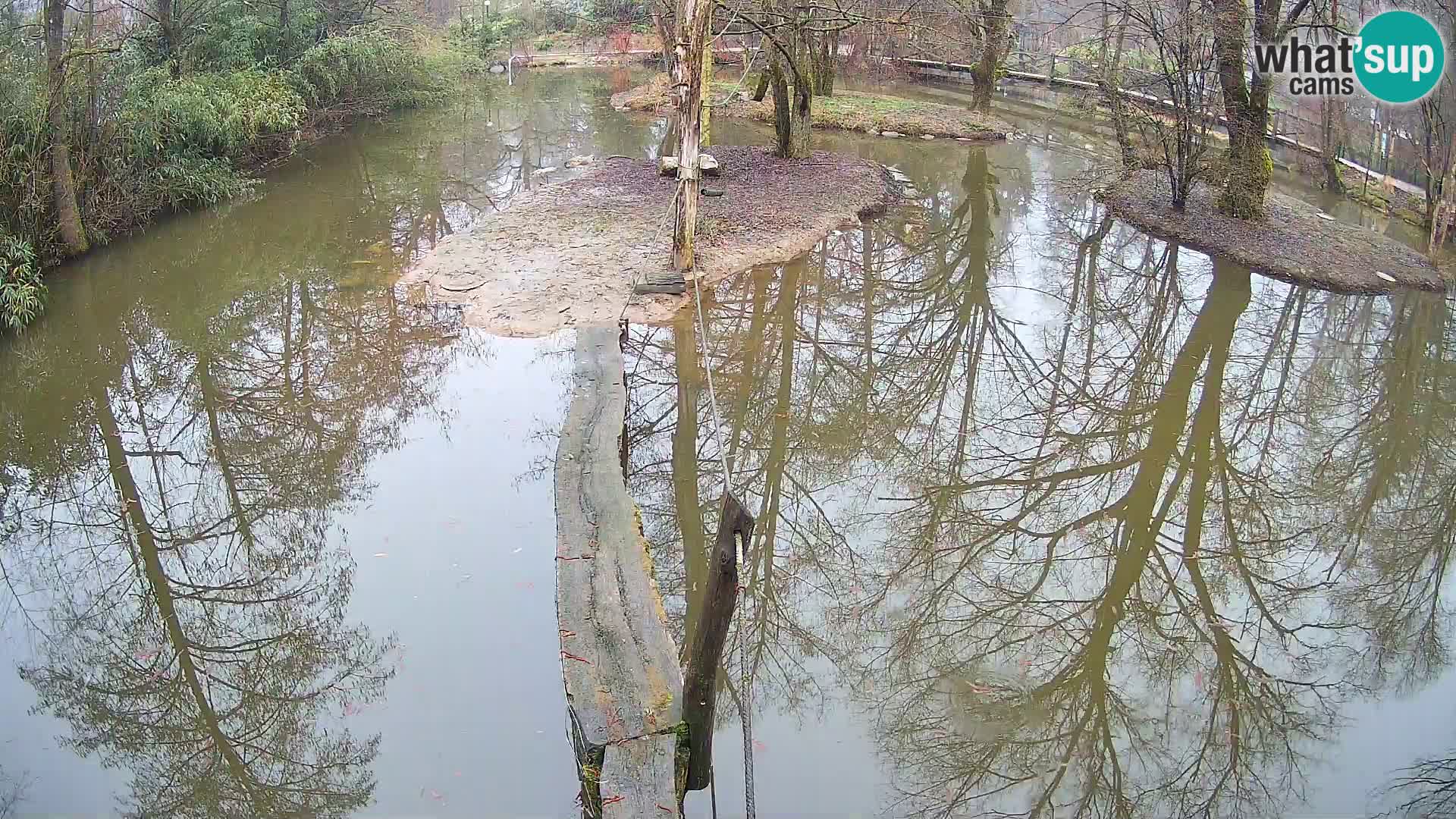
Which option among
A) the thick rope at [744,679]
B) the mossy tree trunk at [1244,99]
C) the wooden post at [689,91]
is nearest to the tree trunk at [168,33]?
the wooden post at [689,91]

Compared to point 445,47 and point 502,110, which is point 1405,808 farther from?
point 445,47

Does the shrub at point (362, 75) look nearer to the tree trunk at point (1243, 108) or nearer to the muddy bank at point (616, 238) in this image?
the muddy bank at point (616, 238)

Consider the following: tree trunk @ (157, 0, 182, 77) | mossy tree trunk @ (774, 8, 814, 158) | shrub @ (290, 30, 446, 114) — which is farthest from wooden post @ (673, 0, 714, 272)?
shrub @ (290, 30, 446, 114)

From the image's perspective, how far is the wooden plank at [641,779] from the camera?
3648 mm

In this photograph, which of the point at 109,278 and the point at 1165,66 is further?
the point at 1165,66

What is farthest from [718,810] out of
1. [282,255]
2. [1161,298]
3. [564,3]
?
[564,3]

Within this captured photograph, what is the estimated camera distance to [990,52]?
65.2 feet

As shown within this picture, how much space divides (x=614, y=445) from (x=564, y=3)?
1294 inches

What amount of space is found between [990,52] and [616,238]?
1198cm

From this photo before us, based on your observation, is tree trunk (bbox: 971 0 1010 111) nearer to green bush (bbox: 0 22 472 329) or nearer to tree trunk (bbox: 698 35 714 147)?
tree trunk (bbox: 698 35 714 147)

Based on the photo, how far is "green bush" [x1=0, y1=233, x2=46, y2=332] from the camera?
29.6 ft

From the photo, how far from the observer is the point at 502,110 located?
2272 centimetres

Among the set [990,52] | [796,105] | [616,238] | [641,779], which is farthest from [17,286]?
[990,52]

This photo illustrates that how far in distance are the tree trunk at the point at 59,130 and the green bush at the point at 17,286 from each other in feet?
3.16
